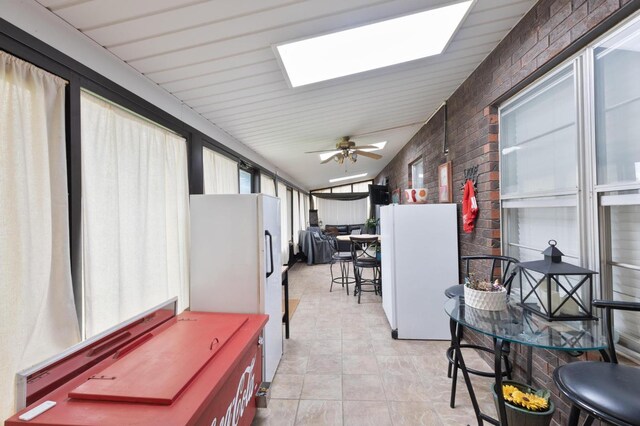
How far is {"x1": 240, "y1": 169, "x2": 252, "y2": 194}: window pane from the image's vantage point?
12.3 feet

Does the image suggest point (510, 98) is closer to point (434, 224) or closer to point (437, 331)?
point (434, 224)

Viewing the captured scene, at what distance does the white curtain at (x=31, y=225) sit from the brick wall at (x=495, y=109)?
2430 millimetres

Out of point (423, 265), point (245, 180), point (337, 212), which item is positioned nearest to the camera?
point (423, 265)

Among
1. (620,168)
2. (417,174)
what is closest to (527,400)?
(620,168)

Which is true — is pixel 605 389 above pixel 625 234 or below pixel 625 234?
below

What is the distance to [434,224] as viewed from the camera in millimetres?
2660

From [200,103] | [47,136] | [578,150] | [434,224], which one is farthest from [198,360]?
[434,224]

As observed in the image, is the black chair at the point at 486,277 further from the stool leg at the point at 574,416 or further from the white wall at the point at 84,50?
the white wall at the point at 84,50

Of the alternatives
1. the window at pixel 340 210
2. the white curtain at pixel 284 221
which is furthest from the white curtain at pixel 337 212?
the white curtain at pixel 284 221

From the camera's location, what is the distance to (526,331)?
1.22 m

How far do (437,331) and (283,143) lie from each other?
2788mm

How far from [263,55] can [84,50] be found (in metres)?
0.87

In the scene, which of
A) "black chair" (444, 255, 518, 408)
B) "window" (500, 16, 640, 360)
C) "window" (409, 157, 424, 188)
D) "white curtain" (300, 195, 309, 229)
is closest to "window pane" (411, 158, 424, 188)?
"window" (409, 157, 424, 188)

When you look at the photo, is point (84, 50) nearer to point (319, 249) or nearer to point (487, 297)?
point (487, 297)
